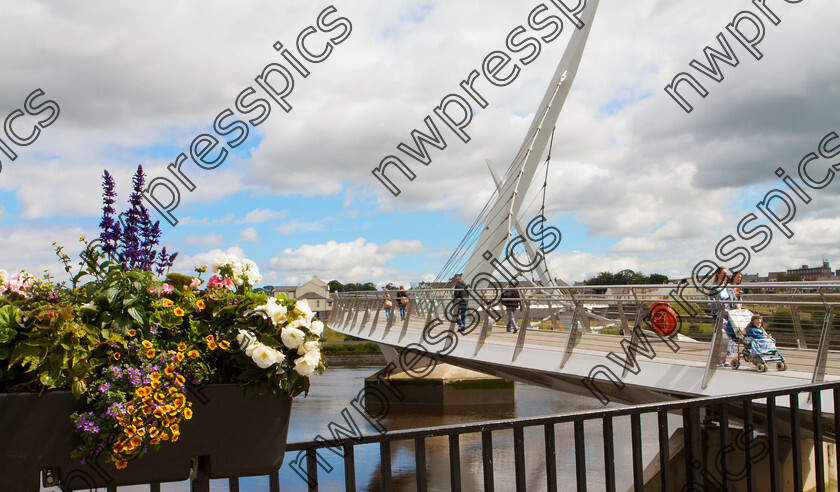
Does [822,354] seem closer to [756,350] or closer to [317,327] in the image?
[756,350]

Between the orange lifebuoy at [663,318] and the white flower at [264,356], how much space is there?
10032mm

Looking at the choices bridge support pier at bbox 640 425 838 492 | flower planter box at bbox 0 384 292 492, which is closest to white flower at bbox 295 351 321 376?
flower planter box at bbox 0 384 292 492

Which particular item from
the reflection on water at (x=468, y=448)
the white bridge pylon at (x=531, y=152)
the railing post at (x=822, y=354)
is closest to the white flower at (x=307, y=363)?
the reflection on water at (x=468, y=448)

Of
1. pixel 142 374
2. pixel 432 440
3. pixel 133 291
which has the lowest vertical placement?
pixel 432 440

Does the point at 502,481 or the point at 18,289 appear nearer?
the point at 18,289

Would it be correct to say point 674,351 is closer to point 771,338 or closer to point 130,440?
point 771,338

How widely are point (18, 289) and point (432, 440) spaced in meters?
24.0

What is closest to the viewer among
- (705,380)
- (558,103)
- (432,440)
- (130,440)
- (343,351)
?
(130,440)

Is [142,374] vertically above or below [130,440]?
above

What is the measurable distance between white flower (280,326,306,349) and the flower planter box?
19 cm

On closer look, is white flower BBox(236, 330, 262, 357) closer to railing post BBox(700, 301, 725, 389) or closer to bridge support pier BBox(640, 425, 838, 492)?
bridge support pier BBox(640, 425, 838, 492)

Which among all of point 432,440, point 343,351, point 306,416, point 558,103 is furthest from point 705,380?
point 343,351

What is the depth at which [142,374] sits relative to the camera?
224cm

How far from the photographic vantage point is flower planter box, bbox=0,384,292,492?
2.15 metres
